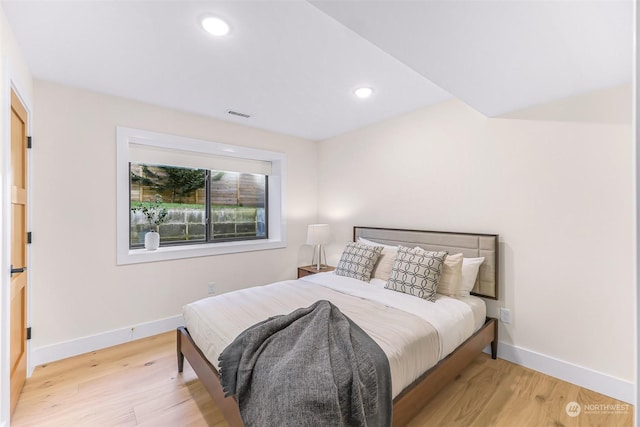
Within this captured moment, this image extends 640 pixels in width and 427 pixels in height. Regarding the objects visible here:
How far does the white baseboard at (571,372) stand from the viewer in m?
1.92

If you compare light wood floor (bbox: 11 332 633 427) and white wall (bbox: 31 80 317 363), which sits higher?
white wall (bbox: 31 80 317 363)

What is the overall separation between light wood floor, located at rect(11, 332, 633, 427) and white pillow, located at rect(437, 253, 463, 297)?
65 centimetres

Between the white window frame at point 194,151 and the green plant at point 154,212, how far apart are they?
29cm

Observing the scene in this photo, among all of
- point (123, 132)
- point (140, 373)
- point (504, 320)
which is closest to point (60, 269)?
point (140, 373)

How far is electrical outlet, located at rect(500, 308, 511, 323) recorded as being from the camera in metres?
2.44

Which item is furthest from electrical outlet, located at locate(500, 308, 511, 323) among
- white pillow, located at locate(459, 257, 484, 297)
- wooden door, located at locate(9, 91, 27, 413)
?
wooden door, located at locate(9, 91, 27, 413)

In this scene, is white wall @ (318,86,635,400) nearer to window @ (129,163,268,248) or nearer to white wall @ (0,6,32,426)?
window @ (129,163,268,248)

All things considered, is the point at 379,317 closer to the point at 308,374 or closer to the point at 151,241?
the point at 308,374

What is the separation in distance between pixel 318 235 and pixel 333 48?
2.35m

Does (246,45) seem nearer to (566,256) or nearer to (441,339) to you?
(441,339)

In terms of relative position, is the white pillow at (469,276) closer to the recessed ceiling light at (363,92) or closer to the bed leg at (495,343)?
the bed leg at (495,343)

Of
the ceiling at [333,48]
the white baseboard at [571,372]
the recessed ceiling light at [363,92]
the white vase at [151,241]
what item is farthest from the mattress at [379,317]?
the recessed ceiling light at [363,92]

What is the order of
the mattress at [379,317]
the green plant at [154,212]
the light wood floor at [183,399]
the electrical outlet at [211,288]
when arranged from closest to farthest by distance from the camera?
the mattress at [379,317] < the light wood floor at [183,399] < the green plant at [154,212] < the electrical outlet at [211,288]

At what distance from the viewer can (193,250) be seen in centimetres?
320
